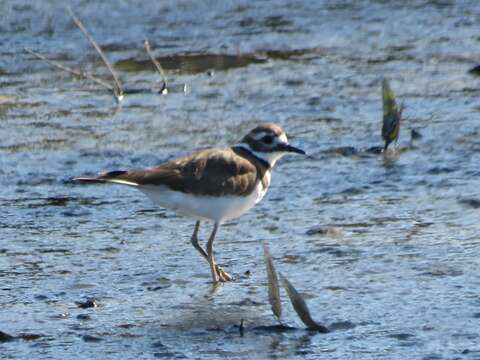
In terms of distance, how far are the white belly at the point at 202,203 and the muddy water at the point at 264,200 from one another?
10.1 inches

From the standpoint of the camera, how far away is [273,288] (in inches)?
233

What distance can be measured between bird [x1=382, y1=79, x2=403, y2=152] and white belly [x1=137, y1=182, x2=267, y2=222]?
1.93 metres

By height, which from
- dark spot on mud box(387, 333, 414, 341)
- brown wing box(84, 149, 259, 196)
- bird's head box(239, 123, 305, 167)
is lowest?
dark spot on mud box(387, 333, 414, 341)

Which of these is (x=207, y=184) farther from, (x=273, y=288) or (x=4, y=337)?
(x=4, y=337)

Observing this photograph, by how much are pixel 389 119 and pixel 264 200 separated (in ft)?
4.25

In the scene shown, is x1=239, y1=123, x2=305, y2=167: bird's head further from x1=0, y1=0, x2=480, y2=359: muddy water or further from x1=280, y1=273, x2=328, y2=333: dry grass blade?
x1=280, y1=273, x2=328, y2=333: dry grass blade

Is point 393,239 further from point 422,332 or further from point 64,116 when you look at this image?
point 64,116

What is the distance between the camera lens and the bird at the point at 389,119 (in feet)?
29.2

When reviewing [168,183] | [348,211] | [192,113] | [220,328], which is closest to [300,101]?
[192,113]

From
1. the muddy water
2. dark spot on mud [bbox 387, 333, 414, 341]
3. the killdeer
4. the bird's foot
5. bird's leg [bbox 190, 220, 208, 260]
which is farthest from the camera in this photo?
bird's leg [bbox 190, 220, 208, 260]

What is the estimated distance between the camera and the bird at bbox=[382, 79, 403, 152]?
8.89 metres

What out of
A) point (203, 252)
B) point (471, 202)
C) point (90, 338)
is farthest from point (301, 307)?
point (471, 202)

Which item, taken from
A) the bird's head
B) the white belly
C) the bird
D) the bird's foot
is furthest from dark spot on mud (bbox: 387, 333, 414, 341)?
the bird

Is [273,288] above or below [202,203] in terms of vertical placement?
below
